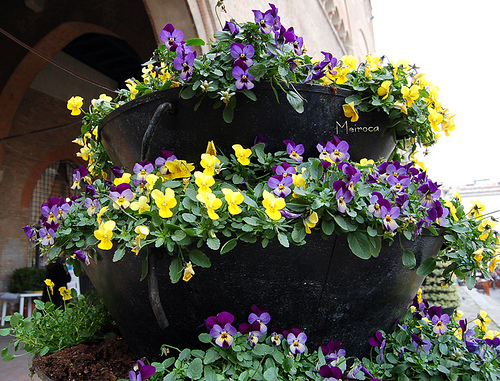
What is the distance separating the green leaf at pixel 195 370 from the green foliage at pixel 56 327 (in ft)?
1.86

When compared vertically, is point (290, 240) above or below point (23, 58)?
below

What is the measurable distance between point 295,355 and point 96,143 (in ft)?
3.31

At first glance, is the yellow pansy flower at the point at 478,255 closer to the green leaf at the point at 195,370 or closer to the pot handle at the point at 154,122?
the green leaf at the point at 195,370

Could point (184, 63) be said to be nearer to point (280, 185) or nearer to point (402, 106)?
point (280, 185)

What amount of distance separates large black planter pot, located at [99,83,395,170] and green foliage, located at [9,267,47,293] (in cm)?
714

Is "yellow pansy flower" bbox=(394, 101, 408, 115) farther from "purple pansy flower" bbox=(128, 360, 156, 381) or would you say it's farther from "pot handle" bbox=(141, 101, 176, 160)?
"purple pansy flower" bbox=(128, 360, 156, 381)

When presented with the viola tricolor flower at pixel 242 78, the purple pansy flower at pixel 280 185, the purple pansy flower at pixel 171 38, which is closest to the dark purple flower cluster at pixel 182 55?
the purple pansy flower at pixel 171 38

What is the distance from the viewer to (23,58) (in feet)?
22.5

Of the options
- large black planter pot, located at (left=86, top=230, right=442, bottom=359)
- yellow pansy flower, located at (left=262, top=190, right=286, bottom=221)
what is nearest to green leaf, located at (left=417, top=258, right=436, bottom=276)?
large black planter pot, located at (left=86, top=230, right=442, bottom=359)

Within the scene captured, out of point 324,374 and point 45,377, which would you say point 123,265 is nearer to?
point 45,377

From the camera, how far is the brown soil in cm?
97

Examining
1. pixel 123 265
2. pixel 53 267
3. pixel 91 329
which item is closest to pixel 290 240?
pixel 123 265

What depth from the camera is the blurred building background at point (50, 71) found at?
6.57 meters

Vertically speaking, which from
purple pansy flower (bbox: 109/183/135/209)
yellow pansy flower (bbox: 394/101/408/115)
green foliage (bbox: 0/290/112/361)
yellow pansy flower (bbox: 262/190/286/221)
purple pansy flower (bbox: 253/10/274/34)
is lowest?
green foliage (bbox: 0/290/112/361)
